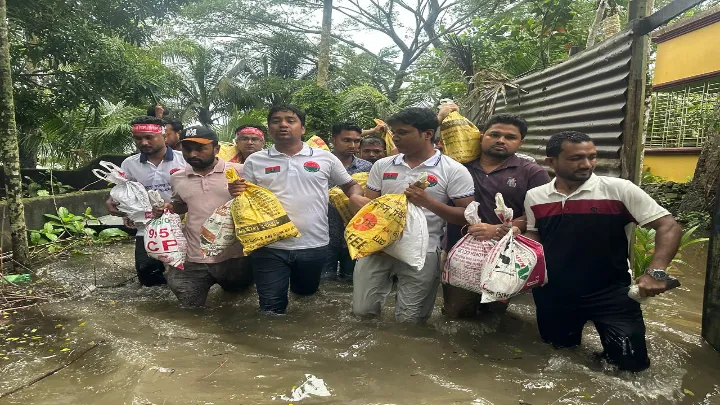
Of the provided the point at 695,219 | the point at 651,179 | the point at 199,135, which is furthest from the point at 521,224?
the point at 651,179

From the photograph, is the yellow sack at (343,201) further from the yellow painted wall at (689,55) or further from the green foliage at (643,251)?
the yellow painted wall at (689,55)

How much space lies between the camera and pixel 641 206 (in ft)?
8.27

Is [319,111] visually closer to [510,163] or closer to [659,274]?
[510,163]

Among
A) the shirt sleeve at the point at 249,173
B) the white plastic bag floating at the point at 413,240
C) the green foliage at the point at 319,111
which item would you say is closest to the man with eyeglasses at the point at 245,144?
the shirt sleeve at the point at 249,173

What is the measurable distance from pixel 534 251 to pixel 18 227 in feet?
15.3

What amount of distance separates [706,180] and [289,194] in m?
7.39

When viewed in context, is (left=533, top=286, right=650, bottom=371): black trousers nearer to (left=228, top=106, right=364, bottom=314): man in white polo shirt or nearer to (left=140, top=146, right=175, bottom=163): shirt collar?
(left=228, top=106, right=364, bottom=314): man in white polo shirt

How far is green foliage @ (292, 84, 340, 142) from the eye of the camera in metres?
11.2

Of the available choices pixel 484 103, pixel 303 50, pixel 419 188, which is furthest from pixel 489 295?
pixel 303 50

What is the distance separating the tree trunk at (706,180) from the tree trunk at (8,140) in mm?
9169

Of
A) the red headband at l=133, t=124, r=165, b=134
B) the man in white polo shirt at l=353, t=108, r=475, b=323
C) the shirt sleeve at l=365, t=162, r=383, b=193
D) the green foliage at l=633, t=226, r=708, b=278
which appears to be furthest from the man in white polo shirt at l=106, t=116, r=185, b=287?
the green foliage at l=633, t=226, r=708, b=278

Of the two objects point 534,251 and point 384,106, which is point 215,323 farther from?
point 384,106

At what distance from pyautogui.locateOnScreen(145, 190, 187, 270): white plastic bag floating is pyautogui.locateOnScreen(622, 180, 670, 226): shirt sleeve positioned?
9.72ft

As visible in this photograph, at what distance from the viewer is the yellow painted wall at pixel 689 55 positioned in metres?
8.99
